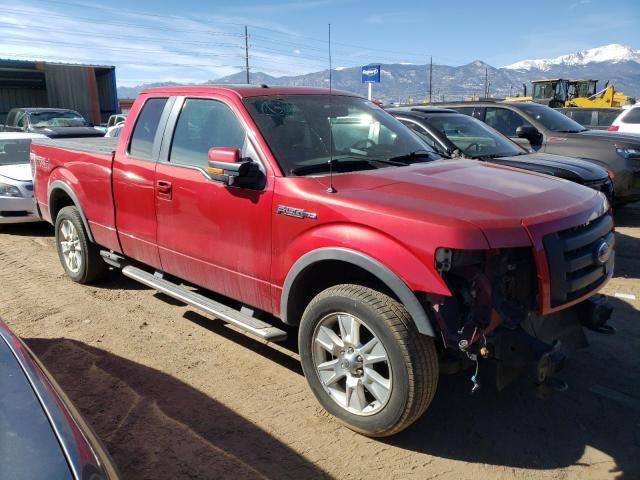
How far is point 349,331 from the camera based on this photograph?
3.06 meters

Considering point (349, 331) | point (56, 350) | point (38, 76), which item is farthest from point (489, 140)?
point (38, 76)

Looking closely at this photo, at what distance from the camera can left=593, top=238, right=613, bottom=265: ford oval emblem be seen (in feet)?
10.2

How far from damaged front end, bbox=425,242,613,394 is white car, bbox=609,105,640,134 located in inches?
433

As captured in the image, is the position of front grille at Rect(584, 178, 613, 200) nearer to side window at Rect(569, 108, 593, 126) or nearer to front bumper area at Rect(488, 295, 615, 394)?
front bumper area at Rect(488, 295, 615, 394)

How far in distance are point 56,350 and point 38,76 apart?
25160 mm

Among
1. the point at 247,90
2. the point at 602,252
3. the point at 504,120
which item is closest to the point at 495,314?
the point at 602,252

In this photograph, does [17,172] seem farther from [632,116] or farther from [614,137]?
[632,116]

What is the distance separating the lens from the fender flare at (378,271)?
269cm

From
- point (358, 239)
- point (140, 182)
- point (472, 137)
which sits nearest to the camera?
point (358, 239)

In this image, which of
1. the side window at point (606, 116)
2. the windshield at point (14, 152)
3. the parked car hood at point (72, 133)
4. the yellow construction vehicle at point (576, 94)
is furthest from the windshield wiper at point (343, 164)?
the yellow construction vehicle at point (576, 94)

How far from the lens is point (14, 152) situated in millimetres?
9203

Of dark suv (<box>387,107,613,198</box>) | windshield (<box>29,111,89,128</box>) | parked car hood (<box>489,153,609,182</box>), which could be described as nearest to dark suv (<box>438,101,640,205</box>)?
dark suv (<box>387,107,613,198</box>)

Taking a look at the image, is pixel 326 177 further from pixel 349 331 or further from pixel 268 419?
pixel 268 419

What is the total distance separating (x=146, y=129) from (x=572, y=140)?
652 cm
